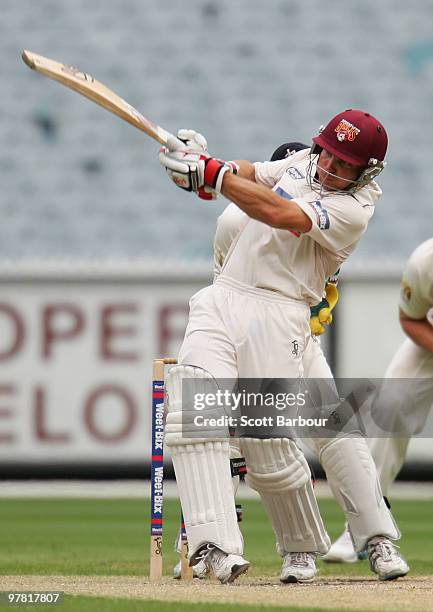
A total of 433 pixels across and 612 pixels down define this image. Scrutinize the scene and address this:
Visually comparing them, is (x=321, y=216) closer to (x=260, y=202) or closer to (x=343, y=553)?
(x=260, y=202)

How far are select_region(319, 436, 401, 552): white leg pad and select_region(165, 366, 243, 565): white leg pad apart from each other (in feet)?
2.12

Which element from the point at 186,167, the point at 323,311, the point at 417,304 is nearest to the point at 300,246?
the point at 186,167

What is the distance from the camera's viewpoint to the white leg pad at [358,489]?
552cm

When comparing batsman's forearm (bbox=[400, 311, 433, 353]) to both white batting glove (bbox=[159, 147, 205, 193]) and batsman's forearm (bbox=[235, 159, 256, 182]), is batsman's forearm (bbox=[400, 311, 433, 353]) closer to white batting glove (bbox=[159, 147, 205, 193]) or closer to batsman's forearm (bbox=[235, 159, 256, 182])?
batsman's forearm (bbox=[235, 159, 256, 182])

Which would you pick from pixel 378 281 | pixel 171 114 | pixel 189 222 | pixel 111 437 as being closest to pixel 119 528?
pixel 111 437

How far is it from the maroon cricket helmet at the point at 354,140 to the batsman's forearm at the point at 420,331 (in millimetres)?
1662

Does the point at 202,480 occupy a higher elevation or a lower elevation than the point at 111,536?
higher

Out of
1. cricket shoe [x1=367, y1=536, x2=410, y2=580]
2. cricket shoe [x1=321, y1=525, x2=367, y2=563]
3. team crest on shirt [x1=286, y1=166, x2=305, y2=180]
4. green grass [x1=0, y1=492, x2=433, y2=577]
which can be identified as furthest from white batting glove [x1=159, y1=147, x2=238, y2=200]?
cricket shoe [x1=321, y1=525, x2=367, y2=563]

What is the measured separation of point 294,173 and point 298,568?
148 centimetres

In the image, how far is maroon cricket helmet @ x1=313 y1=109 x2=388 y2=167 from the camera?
5195 mm

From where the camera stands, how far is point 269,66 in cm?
1582

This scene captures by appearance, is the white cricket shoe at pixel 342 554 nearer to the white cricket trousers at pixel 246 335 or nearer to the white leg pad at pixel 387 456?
the white leg pad at pixel 387 456

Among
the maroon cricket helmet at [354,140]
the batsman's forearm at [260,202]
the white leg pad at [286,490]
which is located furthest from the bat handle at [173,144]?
the white leg pad at [286,490]

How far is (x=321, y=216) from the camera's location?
16.8 ft
